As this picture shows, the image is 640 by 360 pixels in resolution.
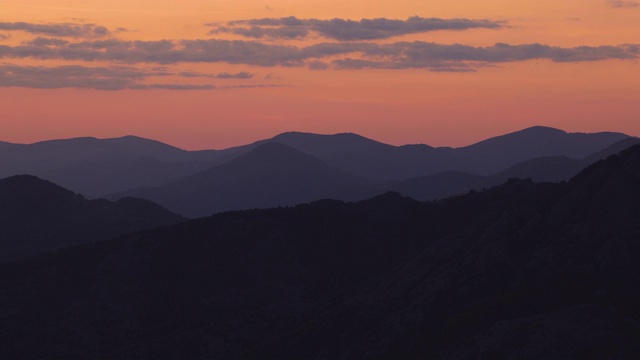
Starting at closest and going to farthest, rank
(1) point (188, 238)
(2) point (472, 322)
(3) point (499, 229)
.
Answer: (2) point (472, 322) < (3) point (499, 229) < (1) point (188, 238)

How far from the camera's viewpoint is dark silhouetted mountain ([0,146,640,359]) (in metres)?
97.9

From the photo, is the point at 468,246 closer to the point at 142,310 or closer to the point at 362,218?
the point at 362,218

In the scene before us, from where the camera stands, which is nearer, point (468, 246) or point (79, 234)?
point (468, 246)

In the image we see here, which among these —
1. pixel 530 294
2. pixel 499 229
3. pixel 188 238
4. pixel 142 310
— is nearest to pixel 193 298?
pixel 142 310

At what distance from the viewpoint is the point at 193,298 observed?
132375 millimetres

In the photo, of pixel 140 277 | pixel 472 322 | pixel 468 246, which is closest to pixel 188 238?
pixel 140 277

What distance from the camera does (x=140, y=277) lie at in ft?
454

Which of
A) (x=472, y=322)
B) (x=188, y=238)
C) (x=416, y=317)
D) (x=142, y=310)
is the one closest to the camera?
(x=472, y=322)

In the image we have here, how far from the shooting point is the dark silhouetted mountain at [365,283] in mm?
97938

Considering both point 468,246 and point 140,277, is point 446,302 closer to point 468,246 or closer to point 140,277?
point 468,246

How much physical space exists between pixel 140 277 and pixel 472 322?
5263 centimetres

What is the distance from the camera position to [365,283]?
5005 inches

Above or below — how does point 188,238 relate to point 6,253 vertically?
above

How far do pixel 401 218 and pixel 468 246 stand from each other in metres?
27.8
